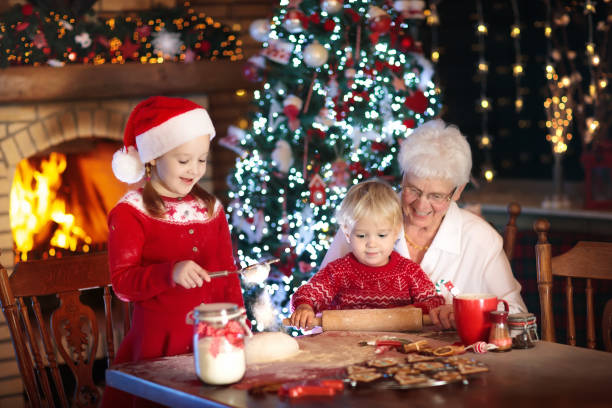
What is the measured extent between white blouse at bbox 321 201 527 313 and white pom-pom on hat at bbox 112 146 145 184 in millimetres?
690

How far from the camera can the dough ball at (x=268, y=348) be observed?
1.74m

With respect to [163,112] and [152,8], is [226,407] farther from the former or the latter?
[152,8]

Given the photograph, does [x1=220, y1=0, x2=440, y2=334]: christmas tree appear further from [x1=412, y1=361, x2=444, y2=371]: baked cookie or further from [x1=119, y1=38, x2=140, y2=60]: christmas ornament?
[x1=412, y1=361, x2=444, y2=371]: baked cookie

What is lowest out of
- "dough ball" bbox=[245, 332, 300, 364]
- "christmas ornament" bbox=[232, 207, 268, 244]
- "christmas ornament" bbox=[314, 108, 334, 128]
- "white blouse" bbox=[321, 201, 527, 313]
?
"dough ball" bbox=[245, 332, 300, 364]

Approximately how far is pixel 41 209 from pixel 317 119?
5.04 feet

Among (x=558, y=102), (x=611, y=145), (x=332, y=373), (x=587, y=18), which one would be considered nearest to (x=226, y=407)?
(x=332, y=373)

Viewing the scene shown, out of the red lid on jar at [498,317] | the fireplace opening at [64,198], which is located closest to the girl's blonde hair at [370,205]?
the red lid on jar at [498,317]

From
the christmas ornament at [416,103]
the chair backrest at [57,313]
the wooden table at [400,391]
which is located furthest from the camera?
the christmas ornament at [416,103]

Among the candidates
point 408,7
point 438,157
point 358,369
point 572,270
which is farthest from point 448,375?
point 408,7

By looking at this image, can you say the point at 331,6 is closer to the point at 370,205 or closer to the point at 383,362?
the point at 370,205

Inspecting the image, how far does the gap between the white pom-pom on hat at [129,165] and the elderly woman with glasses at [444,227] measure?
0.68 meters

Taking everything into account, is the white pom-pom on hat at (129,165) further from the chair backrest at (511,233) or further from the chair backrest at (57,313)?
the chair backrest at (511,233)

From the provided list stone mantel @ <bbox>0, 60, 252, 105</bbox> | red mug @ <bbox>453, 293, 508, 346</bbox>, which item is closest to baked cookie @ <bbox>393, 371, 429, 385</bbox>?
red mug @ <bbox>453, 293, 508, 346</bbox>

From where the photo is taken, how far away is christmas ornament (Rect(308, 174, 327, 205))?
3805mm
